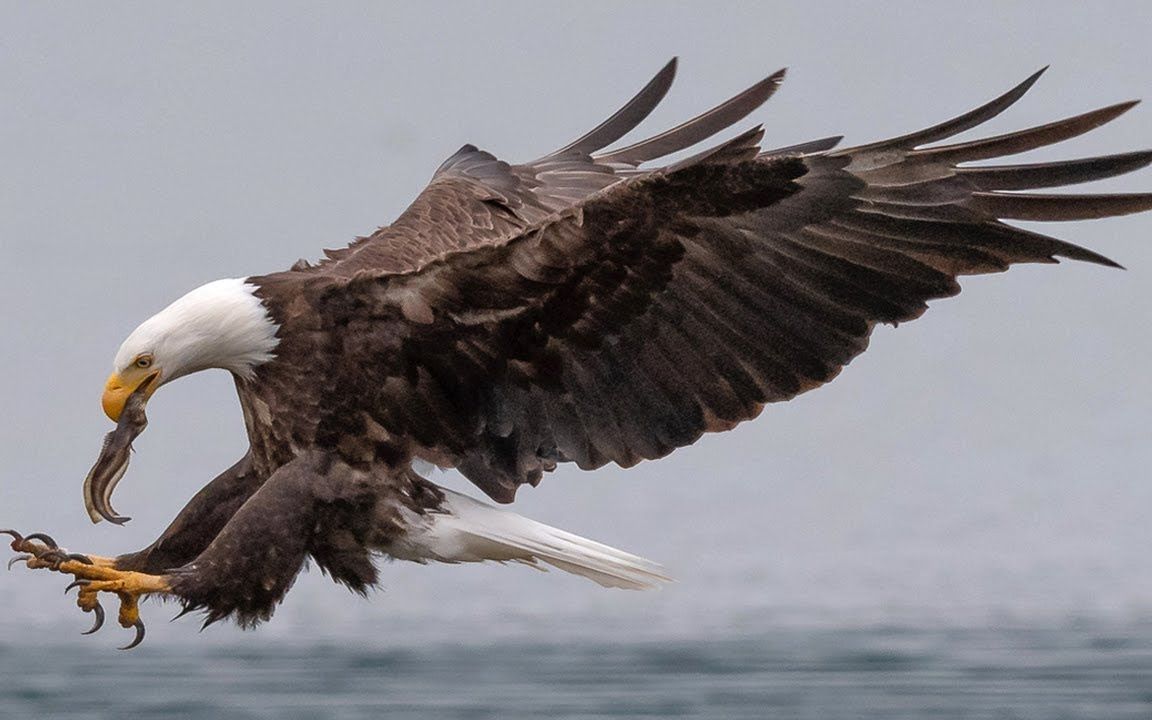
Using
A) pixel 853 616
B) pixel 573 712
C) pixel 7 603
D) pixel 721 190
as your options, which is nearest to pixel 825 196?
pixel 721 190

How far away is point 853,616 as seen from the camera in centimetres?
2061

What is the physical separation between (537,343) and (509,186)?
1.65 meters

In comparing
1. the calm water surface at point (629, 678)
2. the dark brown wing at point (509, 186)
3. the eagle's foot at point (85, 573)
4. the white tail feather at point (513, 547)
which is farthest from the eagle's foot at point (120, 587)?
the calm water surface at point (629, 678)

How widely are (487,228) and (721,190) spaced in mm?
1577

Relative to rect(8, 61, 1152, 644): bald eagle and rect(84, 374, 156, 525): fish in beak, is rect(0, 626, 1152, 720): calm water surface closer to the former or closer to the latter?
rect(8, 61, 1152, 644): bald eagle

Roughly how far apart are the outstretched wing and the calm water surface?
6.69m

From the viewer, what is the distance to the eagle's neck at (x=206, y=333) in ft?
21.9

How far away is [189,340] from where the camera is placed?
670cm

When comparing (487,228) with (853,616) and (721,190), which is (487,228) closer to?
(721,190)

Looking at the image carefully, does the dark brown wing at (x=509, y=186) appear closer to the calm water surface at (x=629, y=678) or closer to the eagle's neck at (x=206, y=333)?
the eagle's neck at (x=206, y=333)

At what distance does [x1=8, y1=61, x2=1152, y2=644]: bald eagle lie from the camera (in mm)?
6246

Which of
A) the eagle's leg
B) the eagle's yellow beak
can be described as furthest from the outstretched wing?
the eagle's yellow beak

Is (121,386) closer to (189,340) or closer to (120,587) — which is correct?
(189,340)

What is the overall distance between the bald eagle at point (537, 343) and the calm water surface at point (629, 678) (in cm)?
653
